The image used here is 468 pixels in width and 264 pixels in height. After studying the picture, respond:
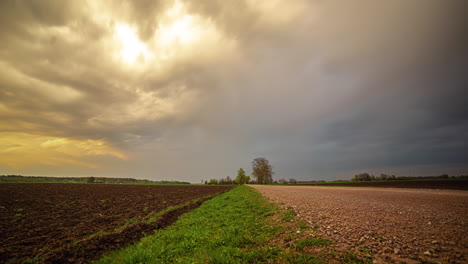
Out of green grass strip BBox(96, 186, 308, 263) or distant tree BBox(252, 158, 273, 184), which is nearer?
green grass strip BBox(96, 186, 308, 263)

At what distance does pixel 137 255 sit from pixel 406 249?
9954mm

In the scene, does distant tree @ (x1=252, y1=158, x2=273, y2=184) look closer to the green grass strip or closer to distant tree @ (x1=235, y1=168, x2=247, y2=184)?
distant tree @ (x1=235, y1=168, x2=247, y2=184)

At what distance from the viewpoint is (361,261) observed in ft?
15.6

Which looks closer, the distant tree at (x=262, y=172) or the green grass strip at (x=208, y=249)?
the green grass strip at (x=208, y=249)

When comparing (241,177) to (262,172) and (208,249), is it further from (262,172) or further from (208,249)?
(208,249)

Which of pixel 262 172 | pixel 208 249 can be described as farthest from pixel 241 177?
pixel 208 249

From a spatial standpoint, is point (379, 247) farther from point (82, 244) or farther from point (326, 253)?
point (82, 244)

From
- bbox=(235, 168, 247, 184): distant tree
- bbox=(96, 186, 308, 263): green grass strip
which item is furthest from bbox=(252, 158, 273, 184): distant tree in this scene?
bbox=(96, 186, 308, 263): green grass strip

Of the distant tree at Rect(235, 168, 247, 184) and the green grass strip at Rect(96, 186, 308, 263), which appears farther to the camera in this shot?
the distant tree at Rect(235, 168, 247, 184)

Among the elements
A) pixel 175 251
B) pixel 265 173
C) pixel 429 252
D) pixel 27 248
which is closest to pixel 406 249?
pixel 429 252

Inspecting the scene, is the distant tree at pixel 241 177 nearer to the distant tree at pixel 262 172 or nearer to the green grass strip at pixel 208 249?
the distant tree at pixel 262 172

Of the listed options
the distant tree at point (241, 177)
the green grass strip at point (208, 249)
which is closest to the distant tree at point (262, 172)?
the distant tree at point (241, 177)

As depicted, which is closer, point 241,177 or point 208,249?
point 208,249

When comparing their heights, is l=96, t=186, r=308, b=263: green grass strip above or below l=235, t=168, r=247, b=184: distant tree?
above
